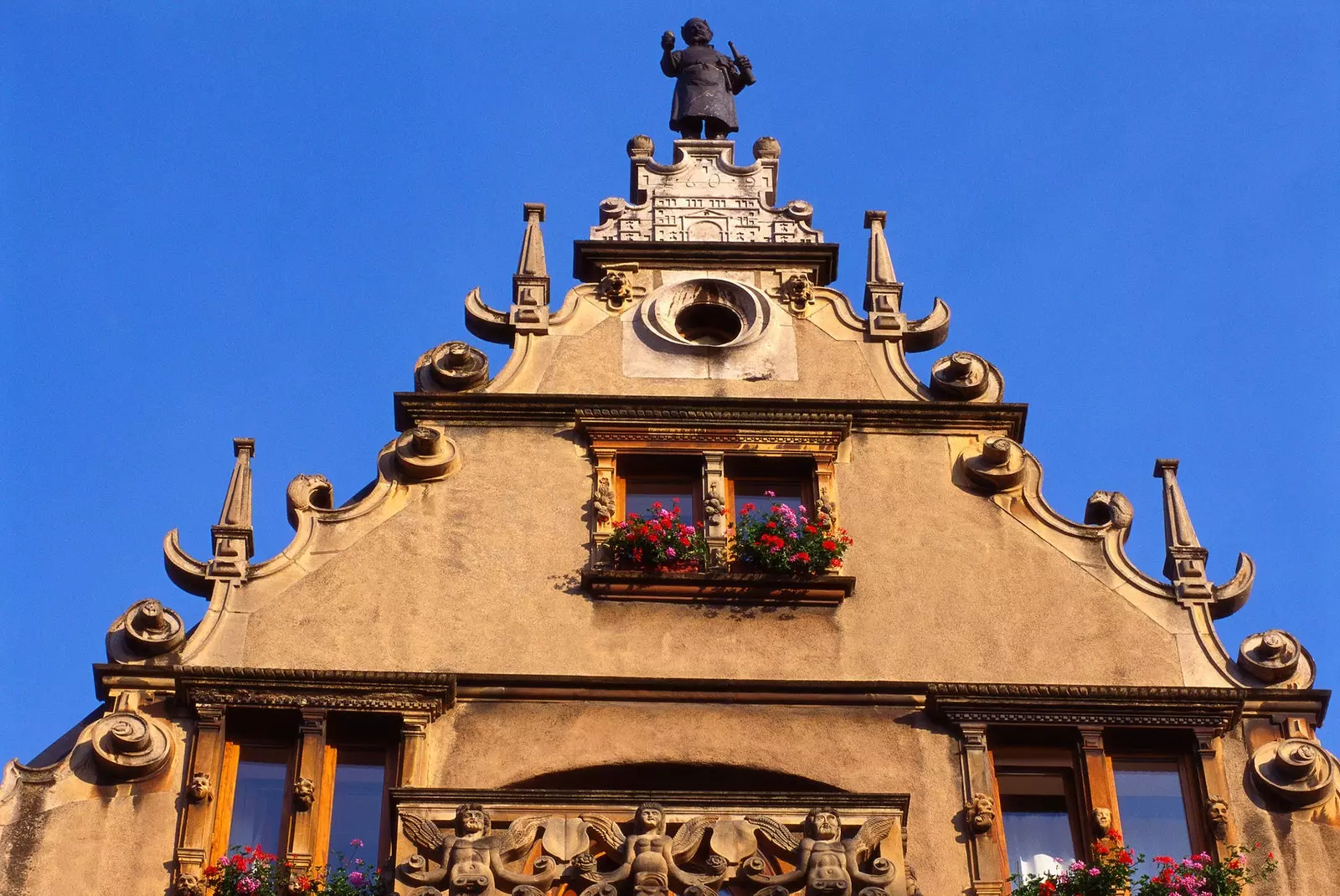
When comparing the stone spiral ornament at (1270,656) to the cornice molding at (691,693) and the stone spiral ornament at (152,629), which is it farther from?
the stone spiral ornament at (152,629)

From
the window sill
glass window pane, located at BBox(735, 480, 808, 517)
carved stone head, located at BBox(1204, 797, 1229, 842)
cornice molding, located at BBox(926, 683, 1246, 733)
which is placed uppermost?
glass window pane, located at BBox(735, 480, 808, 517)

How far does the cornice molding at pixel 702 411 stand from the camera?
21250 millimetres

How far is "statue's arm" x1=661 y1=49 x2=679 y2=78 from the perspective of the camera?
26.1 meters

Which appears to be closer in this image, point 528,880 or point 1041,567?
point 528,880

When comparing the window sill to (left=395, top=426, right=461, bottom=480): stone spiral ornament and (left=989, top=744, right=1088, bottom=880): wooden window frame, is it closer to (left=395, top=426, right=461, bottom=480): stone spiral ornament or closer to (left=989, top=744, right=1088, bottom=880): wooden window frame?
(left=395, top=426, right=461, bottom=480): stone spiral ornament

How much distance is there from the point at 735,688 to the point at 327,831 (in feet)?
9.77

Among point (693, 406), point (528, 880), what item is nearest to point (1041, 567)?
A: point (693, 406)

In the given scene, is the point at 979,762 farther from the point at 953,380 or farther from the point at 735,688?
the point at 953,380

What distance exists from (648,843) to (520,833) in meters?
0.83

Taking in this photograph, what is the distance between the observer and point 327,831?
61.4 ft

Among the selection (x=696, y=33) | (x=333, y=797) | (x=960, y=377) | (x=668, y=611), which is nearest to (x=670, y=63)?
(x=696, y=33)

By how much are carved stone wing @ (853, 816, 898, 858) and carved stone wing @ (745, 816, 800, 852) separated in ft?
1.30

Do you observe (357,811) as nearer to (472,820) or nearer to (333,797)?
(333,797)

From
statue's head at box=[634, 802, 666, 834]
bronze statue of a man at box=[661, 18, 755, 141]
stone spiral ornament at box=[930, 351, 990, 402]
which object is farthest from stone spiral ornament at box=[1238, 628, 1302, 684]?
bronze statue of a man at box=[661, 18, 755, 141]
